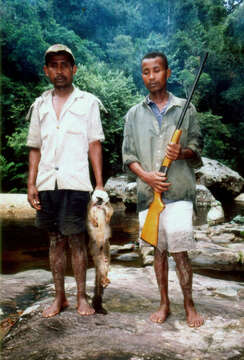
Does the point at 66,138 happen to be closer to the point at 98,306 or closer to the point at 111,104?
the point at 98,306

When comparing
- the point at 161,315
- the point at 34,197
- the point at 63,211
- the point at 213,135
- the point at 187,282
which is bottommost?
the point at 161,315

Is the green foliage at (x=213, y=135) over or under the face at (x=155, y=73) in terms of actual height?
over

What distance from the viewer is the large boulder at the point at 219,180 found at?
1439 cm

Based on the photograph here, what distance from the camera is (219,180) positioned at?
14.5 m

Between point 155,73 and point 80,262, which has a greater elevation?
point 155,73

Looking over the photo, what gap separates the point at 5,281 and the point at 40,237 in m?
3.46

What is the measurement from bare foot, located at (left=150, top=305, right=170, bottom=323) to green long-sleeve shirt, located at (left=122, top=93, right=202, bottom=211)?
0.75 meters

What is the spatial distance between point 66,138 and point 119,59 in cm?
2530

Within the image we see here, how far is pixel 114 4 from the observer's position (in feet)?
105


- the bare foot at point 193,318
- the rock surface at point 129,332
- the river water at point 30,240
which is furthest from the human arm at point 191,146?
the river water at point 30,240

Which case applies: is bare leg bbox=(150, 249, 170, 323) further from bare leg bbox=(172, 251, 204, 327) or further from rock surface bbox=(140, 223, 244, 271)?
rock surface bbox=(140, 223, 244, 271)

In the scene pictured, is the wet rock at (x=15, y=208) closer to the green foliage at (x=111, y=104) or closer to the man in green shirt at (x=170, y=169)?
the green foliage at (x=111, y=104)

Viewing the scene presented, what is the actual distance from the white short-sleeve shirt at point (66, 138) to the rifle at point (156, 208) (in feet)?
1.66

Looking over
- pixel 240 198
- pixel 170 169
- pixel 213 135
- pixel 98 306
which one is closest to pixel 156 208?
pixel 170 169
